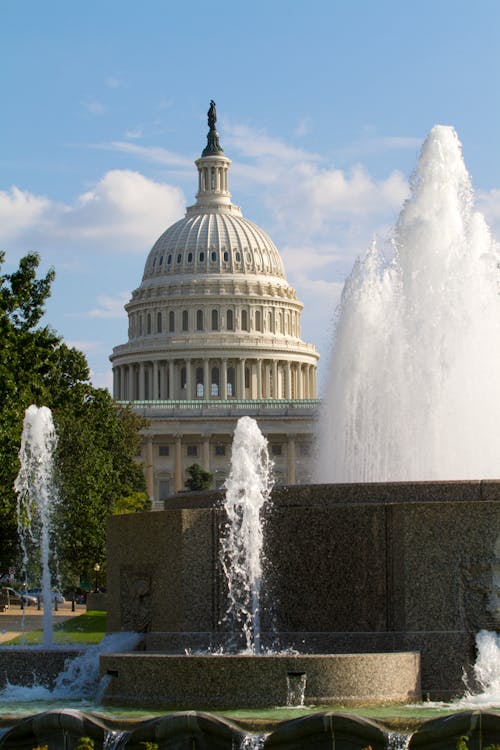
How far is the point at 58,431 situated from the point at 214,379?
9715 centimetres

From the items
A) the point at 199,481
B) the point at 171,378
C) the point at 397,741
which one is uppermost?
the point at 171,378

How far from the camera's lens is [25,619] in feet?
154

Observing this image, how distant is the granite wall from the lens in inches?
695

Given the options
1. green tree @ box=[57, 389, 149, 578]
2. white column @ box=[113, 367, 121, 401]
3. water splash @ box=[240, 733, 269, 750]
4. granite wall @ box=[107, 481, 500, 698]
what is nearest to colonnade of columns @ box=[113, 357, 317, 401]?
white column @ box=[113, 367, 121, 401]

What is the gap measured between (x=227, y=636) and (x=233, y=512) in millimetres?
1568

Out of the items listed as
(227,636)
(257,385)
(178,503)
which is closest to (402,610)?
(227,636)

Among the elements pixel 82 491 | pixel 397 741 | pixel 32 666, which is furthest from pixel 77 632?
pixel 397 741

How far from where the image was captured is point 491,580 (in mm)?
17672

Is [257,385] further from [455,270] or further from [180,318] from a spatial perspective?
[455,270]

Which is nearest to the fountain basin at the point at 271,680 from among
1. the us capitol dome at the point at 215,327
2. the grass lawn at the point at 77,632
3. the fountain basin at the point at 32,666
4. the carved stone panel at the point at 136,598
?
the carved stone panel at the point at 136,598

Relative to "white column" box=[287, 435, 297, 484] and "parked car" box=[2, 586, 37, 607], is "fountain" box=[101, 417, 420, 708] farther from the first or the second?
"white column" box=[287, 435, 297, 484]

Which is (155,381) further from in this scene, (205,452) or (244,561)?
(244,561)

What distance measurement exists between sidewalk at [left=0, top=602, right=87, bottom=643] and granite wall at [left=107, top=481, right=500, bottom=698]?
17156 mm

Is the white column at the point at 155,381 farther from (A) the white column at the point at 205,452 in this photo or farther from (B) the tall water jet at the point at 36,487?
(B) the tall water jet at the point at 36,487
